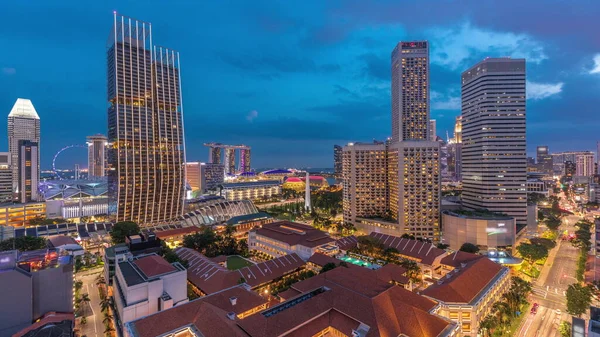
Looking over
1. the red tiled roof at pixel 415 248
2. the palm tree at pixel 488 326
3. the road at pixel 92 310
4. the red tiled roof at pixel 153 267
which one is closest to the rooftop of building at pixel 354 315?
the palm tree at pixel 488 326

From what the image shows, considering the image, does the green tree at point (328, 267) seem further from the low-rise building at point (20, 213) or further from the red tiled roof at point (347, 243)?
the low-rise building at point (20, 213)

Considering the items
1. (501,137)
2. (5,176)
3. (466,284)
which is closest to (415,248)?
(466,284)

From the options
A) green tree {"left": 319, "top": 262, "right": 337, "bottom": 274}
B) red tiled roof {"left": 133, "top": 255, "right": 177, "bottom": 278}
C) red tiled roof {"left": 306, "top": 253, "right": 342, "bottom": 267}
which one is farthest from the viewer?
red tiled roof {"left": 306, "top": 253, "right": 342, "bottom": 267}

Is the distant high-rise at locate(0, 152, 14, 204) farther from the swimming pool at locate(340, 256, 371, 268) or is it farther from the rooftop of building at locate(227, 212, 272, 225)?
the swimming pool at locate(340, 256, 371, 268)

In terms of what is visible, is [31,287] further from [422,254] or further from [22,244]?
[422,254]

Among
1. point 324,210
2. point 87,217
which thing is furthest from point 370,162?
point 87,217

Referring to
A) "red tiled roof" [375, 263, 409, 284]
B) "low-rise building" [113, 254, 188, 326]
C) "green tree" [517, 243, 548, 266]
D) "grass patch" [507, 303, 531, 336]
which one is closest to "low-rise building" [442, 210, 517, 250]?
"green tree" [517, 243, 548, 266]

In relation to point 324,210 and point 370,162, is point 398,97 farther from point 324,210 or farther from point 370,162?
point 324,210
